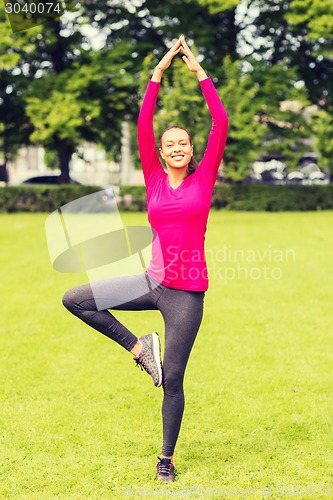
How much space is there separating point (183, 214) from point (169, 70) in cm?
3149

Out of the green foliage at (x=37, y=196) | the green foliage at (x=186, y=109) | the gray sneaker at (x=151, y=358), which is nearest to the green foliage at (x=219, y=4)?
the green foliage at (x=186, y=109)

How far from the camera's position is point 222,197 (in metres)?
33.6

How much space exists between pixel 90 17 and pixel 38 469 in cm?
3426

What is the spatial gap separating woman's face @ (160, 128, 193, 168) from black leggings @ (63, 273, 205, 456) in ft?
2.79

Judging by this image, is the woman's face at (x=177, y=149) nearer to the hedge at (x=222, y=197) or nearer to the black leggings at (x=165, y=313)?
the black leggings at (x=165, y=313)

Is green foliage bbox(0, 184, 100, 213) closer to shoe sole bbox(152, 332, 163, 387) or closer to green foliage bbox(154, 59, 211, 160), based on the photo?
green foliage bbox(154, 59, 211, 160)

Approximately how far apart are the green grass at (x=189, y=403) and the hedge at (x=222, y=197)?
20.2 meters

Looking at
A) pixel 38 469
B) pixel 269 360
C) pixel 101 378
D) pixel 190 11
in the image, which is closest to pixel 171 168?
pixel 38 469

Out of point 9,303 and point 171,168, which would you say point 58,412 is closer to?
point 171,168

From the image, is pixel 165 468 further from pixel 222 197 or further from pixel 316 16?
pixel 316 16

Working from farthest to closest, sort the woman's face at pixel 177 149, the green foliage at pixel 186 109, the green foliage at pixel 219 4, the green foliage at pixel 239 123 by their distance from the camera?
1. the green foliage at pixel 219 4
2. the green foliage at pixel 239 123
3. the green foliage at pixel 186 109
4. the woman's face at pixel 177 149

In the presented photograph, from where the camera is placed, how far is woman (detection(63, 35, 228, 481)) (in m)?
4.71

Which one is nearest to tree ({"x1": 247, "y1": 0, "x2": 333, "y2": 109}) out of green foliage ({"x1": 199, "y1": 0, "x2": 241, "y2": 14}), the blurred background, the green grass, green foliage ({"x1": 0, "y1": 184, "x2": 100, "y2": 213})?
the blurred background

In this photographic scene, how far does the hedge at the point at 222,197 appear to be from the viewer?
33531 millimetres
